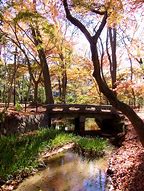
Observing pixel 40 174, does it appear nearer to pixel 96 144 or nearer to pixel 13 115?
pixel 96 144

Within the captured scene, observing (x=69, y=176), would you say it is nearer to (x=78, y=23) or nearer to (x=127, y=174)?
(x=127, y=174)

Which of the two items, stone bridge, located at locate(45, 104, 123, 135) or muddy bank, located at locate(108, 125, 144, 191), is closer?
muddy bank, located at locate(108, 125, 144, 191)

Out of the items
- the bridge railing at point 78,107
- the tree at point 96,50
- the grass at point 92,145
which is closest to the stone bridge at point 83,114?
the bridge railing at point 78,107

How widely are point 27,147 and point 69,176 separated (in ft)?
6.94

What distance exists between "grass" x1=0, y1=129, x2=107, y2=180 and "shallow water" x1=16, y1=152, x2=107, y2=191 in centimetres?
50

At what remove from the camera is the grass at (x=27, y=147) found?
29.0 feet

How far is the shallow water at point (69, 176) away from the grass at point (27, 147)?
0.50 m

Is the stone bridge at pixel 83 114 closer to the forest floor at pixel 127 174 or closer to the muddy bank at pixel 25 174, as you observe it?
the muddy bank at pixel 25 174

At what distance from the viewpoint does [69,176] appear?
373 inches

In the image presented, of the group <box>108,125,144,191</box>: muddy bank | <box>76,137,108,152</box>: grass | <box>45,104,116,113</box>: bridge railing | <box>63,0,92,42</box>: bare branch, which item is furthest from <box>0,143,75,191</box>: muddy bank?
<box>45,104,116,113</box>: bridge railing

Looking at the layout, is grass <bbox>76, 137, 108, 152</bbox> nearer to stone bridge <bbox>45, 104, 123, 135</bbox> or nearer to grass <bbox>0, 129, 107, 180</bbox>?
grass <bbox>0, 129, 107, 180</bbox>

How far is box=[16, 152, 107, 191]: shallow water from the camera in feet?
27.4

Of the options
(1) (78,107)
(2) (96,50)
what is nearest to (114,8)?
(2) (96,50)

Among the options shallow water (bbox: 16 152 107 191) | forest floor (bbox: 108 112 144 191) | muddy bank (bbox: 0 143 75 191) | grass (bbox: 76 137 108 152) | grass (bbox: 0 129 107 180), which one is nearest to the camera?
forest floor (bbox: 108 112 144 191)
